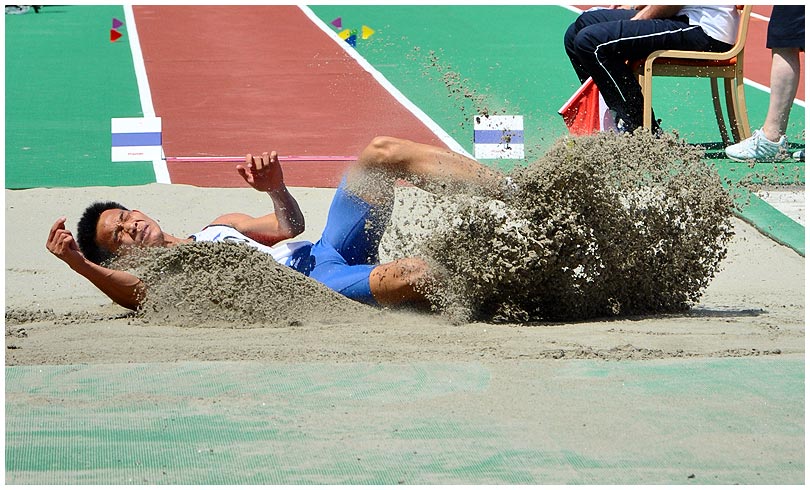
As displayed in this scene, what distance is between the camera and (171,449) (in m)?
2.89

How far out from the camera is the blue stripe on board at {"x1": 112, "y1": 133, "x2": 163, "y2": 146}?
297 inches

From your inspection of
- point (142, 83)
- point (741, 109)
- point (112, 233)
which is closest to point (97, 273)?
point (112, 233)

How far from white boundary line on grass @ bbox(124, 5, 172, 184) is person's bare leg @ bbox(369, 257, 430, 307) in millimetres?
3430

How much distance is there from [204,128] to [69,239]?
16.9 ft

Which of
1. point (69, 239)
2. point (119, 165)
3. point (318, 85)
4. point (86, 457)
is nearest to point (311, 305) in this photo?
point (69, 239)

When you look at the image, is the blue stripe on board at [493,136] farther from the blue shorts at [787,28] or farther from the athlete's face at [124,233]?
the blue shorts at [787,28]

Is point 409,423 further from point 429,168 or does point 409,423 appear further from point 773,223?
point 773,223

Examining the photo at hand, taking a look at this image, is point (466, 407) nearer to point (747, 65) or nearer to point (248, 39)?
point (747, 65)

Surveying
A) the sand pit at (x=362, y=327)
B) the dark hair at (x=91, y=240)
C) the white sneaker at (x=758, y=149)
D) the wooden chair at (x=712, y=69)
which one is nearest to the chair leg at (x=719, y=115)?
the wooden chair at (x=712, y=69)

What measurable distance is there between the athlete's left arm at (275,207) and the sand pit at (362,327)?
0.35 meters

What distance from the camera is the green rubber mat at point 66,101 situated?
786 centimetres

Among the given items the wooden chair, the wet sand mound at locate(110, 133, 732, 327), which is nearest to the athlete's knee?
the wet sand mound at locate(110, 133, 732, 327)

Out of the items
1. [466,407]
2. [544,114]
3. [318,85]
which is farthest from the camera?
[318,85]

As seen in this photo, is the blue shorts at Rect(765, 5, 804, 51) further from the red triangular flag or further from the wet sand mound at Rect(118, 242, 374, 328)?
the wet sand mound at Rect(118, 242, 374, 328)
